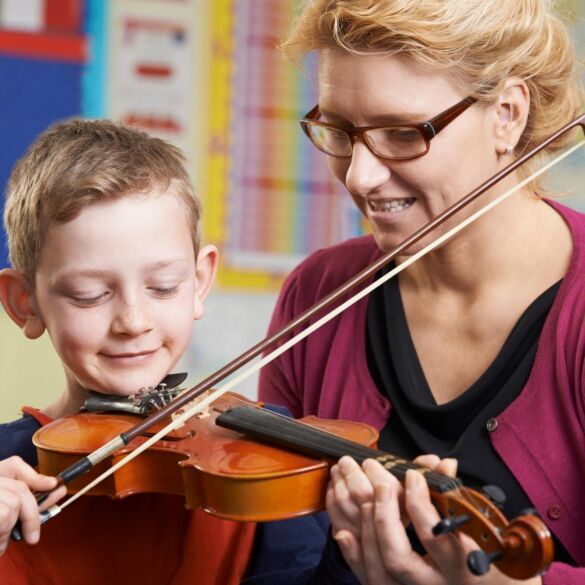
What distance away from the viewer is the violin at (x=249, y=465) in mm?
1036

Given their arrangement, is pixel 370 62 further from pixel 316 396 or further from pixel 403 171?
pixel 316 396

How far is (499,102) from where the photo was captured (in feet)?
5.22

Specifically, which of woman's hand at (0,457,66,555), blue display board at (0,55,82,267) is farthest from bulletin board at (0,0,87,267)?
woman's hand at (0,457,66,555)

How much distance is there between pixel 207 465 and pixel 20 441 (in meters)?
0.31

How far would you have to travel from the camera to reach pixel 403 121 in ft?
4.98

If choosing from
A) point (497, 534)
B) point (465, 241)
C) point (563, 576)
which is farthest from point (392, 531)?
point (465, 241)

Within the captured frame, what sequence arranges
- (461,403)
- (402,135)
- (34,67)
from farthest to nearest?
(34,67) < (461,403) < (402,135)

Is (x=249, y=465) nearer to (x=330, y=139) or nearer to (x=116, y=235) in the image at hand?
(x=116, y=235)

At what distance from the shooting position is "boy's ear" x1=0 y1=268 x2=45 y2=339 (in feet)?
4.63

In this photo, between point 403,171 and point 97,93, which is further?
point 97,93

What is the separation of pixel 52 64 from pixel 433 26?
188 centimetres

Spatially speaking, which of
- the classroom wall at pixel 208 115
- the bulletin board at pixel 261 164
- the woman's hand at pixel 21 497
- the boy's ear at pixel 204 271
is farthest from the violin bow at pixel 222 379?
the bulletin board at pixel 261 164

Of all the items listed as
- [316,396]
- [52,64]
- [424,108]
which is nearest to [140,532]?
[316,396]

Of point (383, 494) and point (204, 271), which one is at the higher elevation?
point (204, 271)
